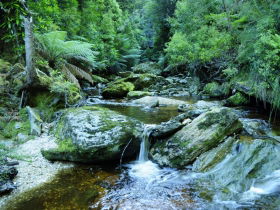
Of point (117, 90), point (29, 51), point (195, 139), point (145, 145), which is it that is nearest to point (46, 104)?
point (29, 51)

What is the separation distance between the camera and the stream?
365cm

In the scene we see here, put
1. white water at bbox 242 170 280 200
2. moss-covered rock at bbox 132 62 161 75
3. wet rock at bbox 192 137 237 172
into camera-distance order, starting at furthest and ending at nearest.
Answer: moss-covered rock at bbox 132 62 161 75
wet rock at bbox 192 137 237 172
white water at bbox 242 170 280 200

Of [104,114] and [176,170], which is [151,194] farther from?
[104,114]

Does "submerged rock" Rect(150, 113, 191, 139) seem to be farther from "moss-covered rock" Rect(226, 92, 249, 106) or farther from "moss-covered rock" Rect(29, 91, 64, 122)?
"moss-covered rock" Rect(226, 92, 249, 106)

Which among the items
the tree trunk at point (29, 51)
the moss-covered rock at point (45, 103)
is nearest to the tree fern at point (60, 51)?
the moss-covered rock at point (45, 103)

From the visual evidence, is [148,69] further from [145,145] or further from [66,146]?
[66,146]

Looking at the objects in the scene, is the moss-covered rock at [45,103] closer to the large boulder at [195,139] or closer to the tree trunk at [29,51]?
the tree trunk at [29,51]

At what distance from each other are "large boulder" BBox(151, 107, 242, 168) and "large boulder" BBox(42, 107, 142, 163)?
2.20 feet

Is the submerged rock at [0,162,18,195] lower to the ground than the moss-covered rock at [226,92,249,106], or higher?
lower

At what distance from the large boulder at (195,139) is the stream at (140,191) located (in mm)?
250

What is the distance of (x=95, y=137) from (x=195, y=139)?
223 centimetres

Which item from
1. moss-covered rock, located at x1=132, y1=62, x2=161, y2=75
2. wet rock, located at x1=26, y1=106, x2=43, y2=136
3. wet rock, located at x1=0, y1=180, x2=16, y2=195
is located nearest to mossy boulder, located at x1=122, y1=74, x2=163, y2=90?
moss-covered rock, located at x1=132, y1=62, x2=161, y2=75

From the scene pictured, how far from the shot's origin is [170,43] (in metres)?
15.0

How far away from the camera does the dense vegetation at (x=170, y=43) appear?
6.31 m
